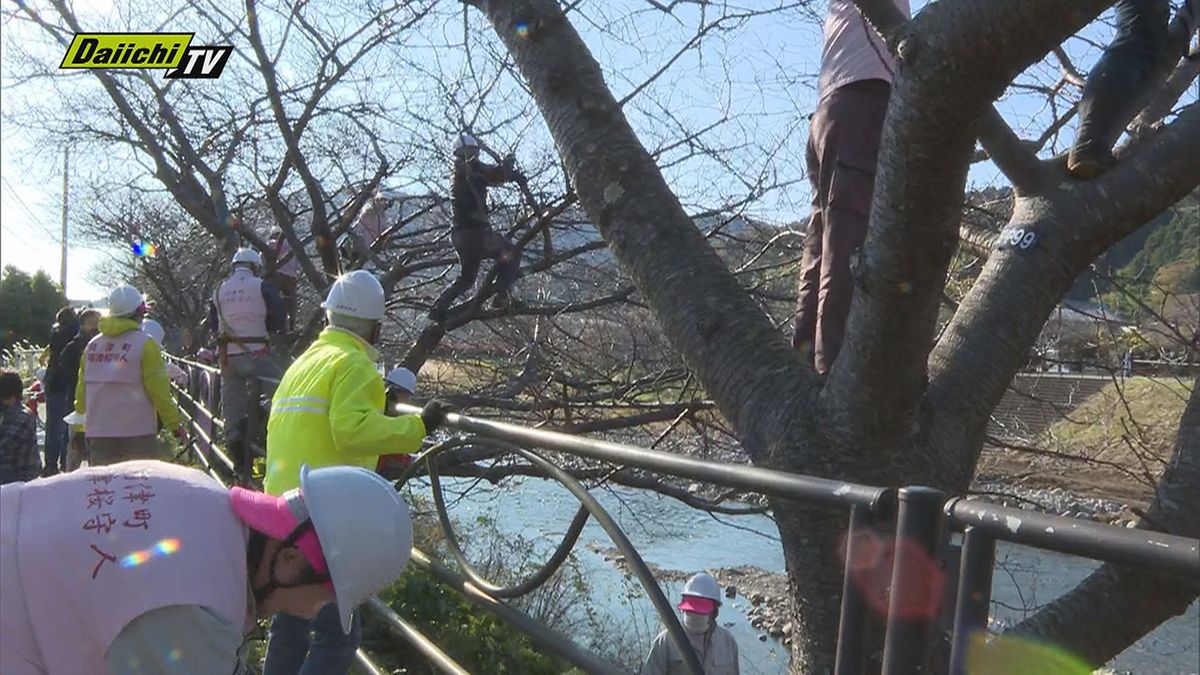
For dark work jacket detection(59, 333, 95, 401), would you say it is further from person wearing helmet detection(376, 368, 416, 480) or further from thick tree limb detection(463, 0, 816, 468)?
thick tree limb detection(463, 0, 816, 468)

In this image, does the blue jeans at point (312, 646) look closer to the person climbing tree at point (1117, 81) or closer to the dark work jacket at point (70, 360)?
the person climbing tree at point (1117, 81)

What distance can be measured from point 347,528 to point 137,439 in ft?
15.4

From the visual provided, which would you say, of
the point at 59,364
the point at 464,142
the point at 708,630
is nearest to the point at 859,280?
the point at 708,630

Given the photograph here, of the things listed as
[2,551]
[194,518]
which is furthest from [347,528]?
[2,551]

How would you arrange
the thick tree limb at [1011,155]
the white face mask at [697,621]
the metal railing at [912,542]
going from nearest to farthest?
the metal railing at [912,542]
the thick tree limb at [1011,155]
the white face mask at [697,621]

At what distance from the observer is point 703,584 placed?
235 inches

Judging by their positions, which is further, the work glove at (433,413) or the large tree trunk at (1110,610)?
the work glove at (433,413)

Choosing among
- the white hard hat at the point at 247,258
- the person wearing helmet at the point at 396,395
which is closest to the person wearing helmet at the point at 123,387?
the white hard hat at the point at 247,258

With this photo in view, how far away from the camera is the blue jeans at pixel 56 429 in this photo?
28.5 feet

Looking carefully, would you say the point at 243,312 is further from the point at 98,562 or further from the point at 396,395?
the point at 98,562

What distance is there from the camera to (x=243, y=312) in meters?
6.64

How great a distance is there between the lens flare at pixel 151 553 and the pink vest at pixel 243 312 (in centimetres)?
528

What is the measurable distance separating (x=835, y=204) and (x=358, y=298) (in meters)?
1.72

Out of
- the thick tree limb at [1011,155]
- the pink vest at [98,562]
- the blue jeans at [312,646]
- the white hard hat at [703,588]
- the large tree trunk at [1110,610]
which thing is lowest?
the blue jeans at [312,646]
